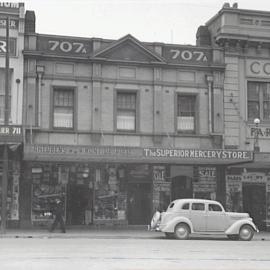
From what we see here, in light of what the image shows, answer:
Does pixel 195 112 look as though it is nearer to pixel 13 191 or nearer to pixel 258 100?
pixel 258 100

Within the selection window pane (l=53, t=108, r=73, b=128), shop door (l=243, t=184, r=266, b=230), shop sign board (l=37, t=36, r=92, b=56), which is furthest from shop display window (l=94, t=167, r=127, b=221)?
shop door (l=243, t=184, r=266, b=230)

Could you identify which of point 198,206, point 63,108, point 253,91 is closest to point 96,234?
point 198,206

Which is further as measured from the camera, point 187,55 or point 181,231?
point 187,55

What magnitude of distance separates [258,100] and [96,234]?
35.7 feet

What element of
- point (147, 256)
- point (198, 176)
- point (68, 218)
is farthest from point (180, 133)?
point (147, 256)

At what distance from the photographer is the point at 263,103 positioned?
92.4 ft

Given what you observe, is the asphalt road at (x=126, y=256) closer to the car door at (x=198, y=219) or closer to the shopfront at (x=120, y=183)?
the car door at (x=198, y=219)

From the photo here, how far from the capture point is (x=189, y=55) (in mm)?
27641

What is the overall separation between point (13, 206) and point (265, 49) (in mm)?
14250

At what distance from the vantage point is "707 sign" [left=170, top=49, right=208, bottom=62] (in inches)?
Answer: 1082

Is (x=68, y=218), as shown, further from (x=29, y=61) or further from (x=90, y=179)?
(x=29, y=61)

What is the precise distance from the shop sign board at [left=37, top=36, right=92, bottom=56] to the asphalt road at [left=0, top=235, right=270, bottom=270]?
989cm

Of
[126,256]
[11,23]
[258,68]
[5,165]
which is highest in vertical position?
[11,23]

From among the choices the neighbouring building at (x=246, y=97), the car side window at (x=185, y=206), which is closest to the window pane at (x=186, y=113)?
the neighbouring building at (x=246, y=97)
